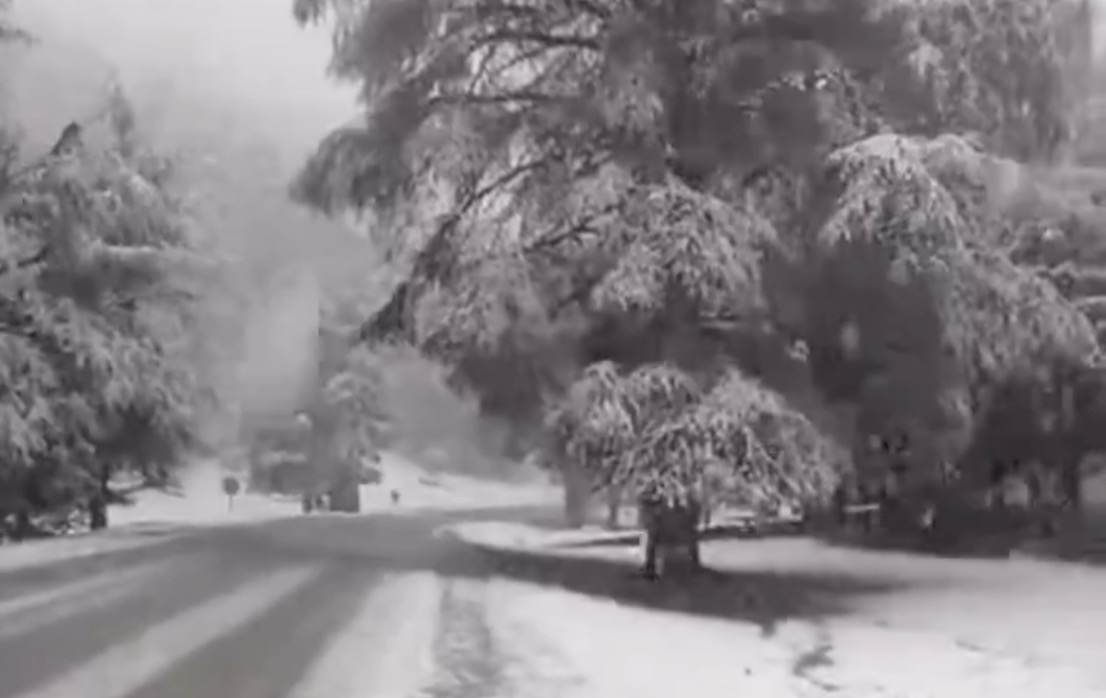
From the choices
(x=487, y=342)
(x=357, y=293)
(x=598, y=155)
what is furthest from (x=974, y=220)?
(x=357, y=293)

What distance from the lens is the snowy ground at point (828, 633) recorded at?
10445 millimetres

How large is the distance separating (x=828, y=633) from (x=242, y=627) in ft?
17.4

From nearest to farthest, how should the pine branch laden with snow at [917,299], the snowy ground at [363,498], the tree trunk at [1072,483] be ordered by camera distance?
the pine branch laden with snow at [917,299], the tree trunk at [1072,483], the snowy ground at [363,498]

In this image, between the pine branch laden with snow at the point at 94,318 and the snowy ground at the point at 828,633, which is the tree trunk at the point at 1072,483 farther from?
the pine branch laden with snow at the point at 94,318

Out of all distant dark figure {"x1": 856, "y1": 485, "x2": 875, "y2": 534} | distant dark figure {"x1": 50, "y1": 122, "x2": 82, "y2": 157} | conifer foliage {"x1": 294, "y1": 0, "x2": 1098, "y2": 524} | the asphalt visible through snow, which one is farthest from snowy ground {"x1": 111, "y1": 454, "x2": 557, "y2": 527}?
conifer foliage {"x1": 294, "y1": 0, "x2": 1098, "y2": 524}

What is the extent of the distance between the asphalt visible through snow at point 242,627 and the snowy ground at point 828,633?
734mm

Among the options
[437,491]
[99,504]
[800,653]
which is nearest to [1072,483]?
[800,653]

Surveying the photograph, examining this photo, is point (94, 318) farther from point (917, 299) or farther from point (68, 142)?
point (917, 299)

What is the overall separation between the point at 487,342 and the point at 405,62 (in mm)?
4193

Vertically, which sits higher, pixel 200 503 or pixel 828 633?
pixel 200 503

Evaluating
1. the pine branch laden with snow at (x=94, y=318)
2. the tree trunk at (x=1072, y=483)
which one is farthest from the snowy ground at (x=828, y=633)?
the pine branch laden with snow at (x=94, y=318)

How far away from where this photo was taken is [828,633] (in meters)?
13.4

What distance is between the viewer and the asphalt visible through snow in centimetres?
977

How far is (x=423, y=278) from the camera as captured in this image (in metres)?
18.2
